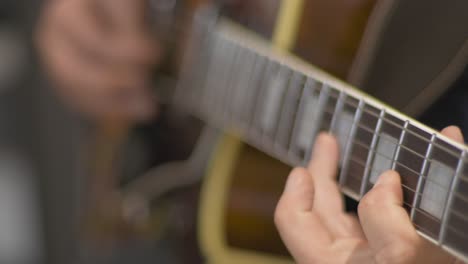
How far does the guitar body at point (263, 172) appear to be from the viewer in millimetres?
279

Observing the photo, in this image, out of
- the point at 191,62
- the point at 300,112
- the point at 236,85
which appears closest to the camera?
the point at 300,112

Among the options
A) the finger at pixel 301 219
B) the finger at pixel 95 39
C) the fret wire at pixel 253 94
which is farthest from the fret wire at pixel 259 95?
the finger at pixel 95 39

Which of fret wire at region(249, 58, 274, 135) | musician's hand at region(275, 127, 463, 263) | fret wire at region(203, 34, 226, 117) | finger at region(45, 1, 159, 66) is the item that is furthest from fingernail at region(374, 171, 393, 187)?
finger at region(45, 1, 159, 66)

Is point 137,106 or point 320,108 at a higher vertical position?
point 320,108

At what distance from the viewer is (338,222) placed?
243 millimetres

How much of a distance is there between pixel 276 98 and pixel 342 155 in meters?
0.09

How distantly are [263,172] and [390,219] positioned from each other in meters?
0.15

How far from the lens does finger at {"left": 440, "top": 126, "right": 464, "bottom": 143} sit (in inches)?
7.6

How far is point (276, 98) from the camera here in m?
0.33

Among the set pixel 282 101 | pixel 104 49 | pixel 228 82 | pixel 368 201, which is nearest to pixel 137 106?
pixel 104 49

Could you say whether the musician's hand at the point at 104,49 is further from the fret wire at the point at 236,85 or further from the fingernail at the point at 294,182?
the fingernail at the point at 294,182

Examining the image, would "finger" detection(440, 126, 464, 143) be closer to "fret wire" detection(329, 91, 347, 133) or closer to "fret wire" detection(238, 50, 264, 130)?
"fret wire" detection(329, 91, 347, 133)

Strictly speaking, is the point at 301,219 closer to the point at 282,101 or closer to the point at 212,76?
the point at 282,101

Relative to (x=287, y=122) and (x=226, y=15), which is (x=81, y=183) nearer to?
A: (x=226, y=15)
